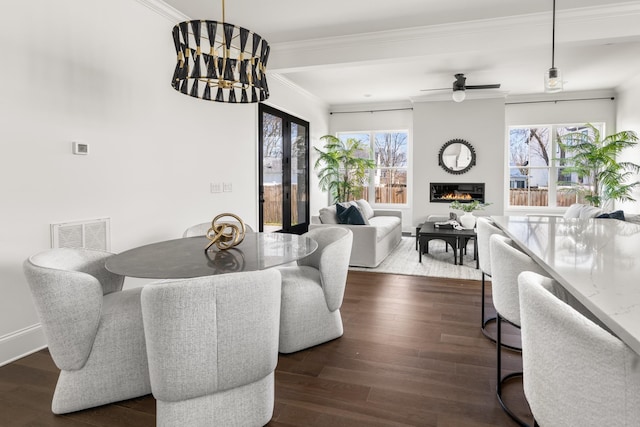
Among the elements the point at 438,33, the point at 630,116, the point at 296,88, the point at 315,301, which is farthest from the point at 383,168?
the point at 315,301

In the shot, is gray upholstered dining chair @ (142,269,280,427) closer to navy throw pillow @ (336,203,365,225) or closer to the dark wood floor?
the dark wood floor

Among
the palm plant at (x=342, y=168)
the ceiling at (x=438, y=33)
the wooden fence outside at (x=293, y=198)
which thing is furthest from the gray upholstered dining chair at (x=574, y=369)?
the palm plant at (x=342, y=168)

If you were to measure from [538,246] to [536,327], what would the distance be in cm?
92

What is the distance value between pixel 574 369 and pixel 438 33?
4.12 metres

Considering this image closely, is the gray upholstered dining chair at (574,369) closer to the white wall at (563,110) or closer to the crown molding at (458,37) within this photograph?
the crown molding at (458,37)

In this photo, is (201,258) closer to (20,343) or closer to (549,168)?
(20,343)

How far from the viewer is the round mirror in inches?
301

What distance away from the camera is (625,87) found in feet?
21.7

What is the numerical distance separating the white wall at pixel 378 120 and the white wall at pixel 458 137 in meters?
0.42

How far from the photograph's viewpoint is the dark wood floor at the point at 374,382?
187 centimetres

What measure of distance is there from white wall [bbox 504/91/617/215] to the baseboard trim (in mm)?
7711

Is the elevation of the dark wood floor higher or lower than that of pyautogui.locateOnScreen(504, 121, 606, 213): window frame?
lower

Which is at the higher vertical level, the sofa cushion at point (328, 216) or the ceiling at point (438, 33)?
the ceiling at point (438, 33)

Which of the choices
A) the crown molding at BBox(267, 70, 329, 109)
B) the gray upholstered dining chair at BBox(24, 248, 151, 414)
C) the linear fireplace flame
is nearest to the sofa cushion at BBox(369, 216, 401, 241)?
the linear fireplace flame
